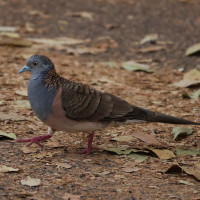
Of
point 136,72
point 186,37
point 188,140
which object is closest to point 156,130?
point 188,140

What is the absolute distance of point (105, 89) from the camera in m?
6.70

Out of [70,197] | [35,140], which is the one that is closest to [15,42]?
[35,140]

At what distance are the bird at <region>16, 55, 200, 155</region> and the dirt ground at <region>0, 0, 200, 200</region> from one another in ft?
0.91

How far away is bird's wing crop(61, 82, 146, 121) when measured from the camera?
171 inches

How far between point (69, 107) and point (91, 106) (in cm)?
24

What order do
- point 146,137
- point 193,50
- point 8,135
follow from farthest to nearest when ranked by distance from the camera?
point 193,50 < point 146,137 < point 8,135

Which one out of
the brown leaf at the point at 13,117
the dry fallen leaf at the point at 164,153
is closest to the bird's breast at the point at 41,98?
the brown leaf at the point at 13,117

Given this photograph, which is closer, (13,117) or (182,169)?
(182,169)

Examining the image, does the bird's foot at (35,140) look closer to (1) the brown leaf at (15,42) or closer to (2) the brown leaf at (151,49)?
(1) the brown leaf at (15,42)

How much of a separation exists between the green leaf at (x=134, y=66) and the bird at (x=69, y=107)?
123 inches

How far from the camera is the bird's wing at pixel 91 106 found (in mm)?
4340

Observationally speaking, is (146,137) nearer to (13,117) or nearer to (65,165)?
(65,165)

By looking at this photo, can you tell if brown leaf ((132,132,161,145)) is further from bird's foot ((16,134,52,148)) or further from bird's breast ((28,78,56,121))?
bird's breast ((28,78,56,121))

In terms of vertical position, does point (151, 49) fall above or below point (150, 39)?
below
